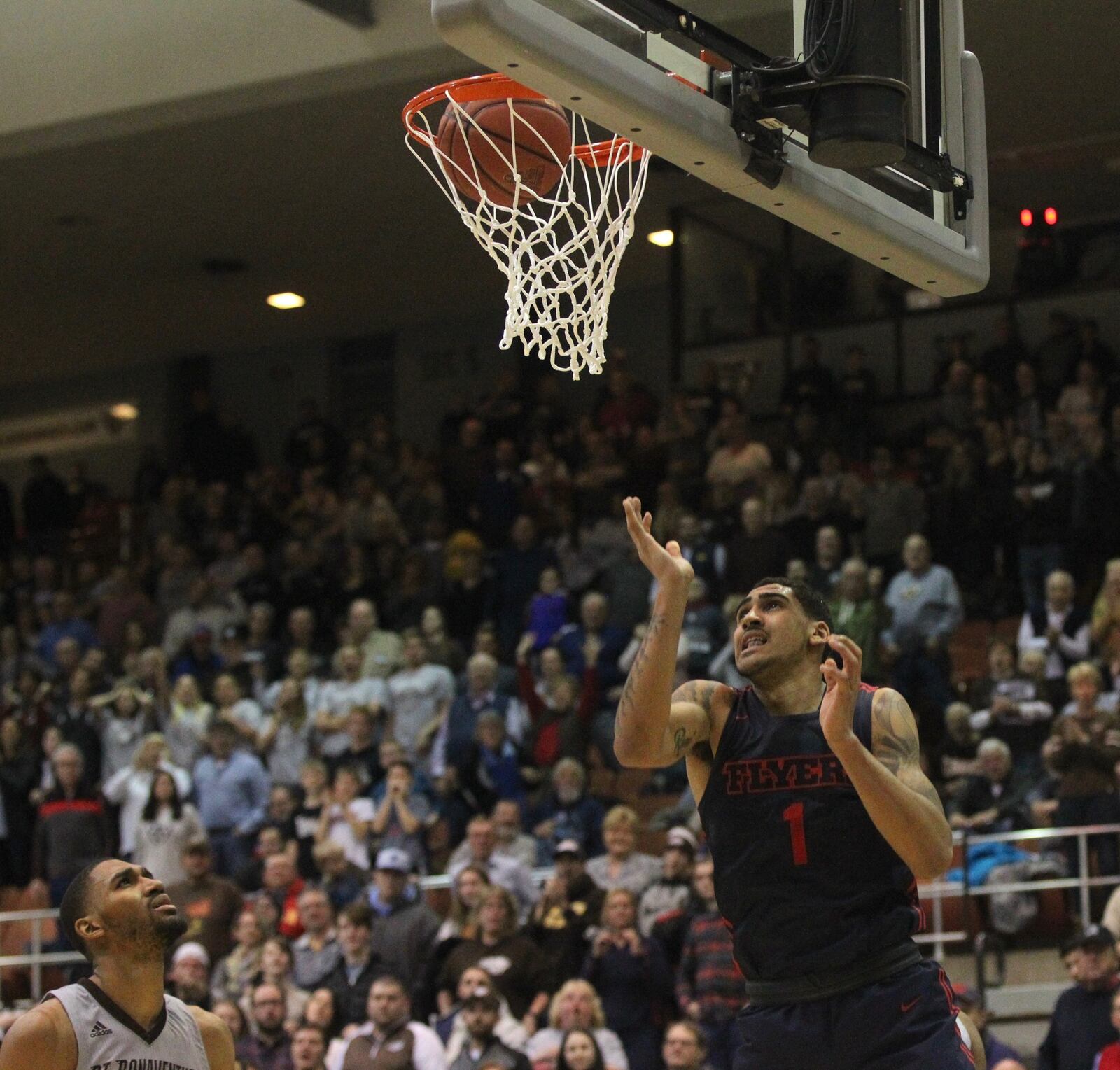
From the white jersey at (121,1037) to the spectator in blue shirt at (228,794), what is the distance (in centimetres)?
896

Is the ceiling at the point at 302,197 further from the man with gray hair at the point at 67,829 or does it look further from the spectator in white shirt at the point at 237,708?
the man with gray hair at the point at 67,829

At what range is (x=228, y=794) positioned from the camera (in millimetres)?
14125

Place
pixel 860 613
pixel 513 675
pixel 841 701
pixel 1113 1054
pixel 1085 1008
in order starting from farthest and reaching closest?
pixel 513 675 → pixel 860 613 → pixel 1085 1008 → pixel 1113 1054 → pixel 841 701

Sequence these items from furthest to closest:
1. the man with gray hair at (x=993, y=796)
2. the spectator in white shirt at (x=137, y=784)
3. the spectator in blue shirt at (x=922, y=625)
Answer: the spectator in white shirt at (x=137, y=784) → the spectator in blue shirt at (x=922, y=625) → the man with gray hair at (x=993, y=796)

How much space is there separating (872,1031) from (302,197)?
14.5m

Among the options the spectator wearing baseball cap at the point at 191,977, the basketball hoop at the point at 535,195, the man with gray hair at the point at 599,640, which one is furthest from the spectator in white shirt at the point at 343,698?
the basketball hoop at the point at 535,195

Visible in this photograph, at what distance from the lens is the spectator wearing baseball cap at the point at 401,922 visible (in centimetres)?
1160

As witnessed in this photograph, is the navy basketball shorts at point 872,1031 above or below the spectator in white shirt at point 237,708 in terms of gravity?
below

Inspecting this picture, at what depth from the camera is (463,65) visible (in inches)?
571

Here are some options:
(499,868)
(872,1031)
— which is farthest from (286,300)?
(872,1031)

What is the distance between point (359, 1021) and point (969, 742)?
13.9ft

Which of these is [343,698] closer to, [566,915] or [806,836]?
[566,915]

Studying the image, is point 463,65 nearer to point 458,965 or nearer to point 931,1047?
point 458,965

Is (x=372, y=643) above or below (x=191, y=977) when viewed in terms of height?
above
